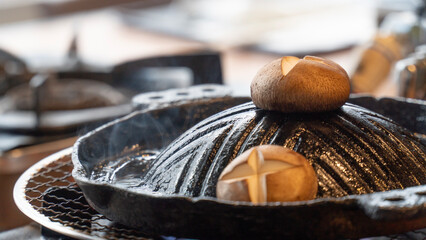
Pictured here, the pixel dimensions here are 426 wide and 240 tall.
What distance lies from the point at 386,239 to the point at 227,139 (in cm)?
58

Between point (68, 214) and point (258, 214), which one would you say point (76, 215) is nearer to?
point (68, 214)

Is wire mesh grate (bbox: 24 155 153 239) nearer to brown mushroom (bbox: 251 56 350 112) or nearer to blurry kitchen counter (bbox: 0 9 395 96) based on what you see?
brown mushroom (bbox: 251 56 350 112)

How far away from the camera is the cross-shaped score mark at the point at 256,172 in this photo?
149 cm

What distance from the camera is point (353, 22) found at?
998 cm

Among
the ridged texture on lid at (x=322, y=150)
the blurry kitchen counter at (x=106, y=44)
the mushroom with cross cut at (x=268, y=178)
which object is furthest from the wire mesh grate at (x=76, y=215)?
the blurry kitchen counter at (x=106, y=44)

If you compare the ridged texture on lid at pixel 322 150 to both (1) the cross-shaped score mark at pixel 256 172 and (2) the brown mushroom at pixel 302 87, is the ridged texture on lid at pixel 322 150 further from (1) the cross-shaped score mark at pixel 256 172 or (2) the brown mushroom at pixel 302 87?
(1) the cross-shaped score mark at pixel 256 172

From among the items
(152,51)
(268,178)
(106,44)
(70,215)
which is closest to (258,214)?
(268,178)

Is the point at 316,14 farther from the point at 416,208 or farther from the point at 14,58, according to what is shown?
the point at 416,208

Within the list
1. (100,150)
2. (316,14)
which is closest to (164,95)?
(100,150)

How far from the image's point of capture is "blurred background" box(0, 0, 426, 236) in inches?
157

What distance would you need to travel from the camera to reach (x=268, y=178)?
58.6 inches

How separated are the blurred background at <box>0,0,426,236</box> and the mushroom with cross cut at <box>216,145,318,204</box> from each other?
137 centimetres

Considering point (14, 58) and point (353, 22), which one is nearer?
point (14, 58)

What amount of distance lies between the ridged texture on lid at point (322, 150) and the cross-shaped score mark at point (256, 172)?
0.64 feet
